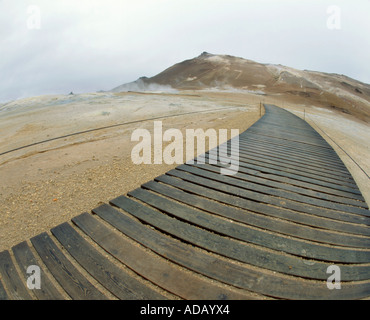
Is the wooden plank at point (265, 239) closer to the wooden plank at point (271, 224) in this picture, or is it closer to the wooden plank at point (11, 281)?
the wooden plank at point (271, 224)

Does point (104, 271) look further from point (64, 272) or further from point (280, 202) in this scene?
point (280, 202)

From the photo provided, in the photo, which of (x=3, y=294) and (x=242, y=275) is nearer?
(x=3, y=294)

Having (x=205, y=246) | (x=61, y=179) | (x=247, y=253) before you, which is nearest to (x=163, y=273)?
(x=205, y=246)

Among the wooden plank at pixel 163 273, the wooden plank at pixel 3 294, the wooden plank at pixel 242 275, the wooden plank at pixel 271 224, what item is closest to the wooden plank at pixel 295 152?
the wooden plank at pixel 271 224

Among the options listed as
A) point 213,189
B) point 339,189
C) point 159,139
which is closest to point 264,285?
point 213,189

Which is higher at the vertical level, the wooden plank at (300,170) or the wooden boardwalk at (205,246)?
the wooden plank at (300,170)

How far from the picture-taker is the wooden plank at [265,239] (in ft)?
6.98

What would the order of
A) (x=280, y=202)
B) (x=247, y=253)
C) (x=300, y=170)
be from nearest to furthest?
(x=247, y=253) < (x=280, y=202) < (x=300, y=170)

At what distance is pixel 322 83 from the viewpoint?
46125mm

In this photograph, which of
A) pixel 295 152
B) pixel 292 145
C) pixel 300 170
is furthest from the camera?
pixel 292 145

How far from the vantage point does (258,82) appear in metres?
44.7

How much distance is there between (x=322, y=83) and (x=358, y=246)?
52.9 metres

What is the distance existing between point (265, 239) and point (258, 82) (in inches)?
1847
